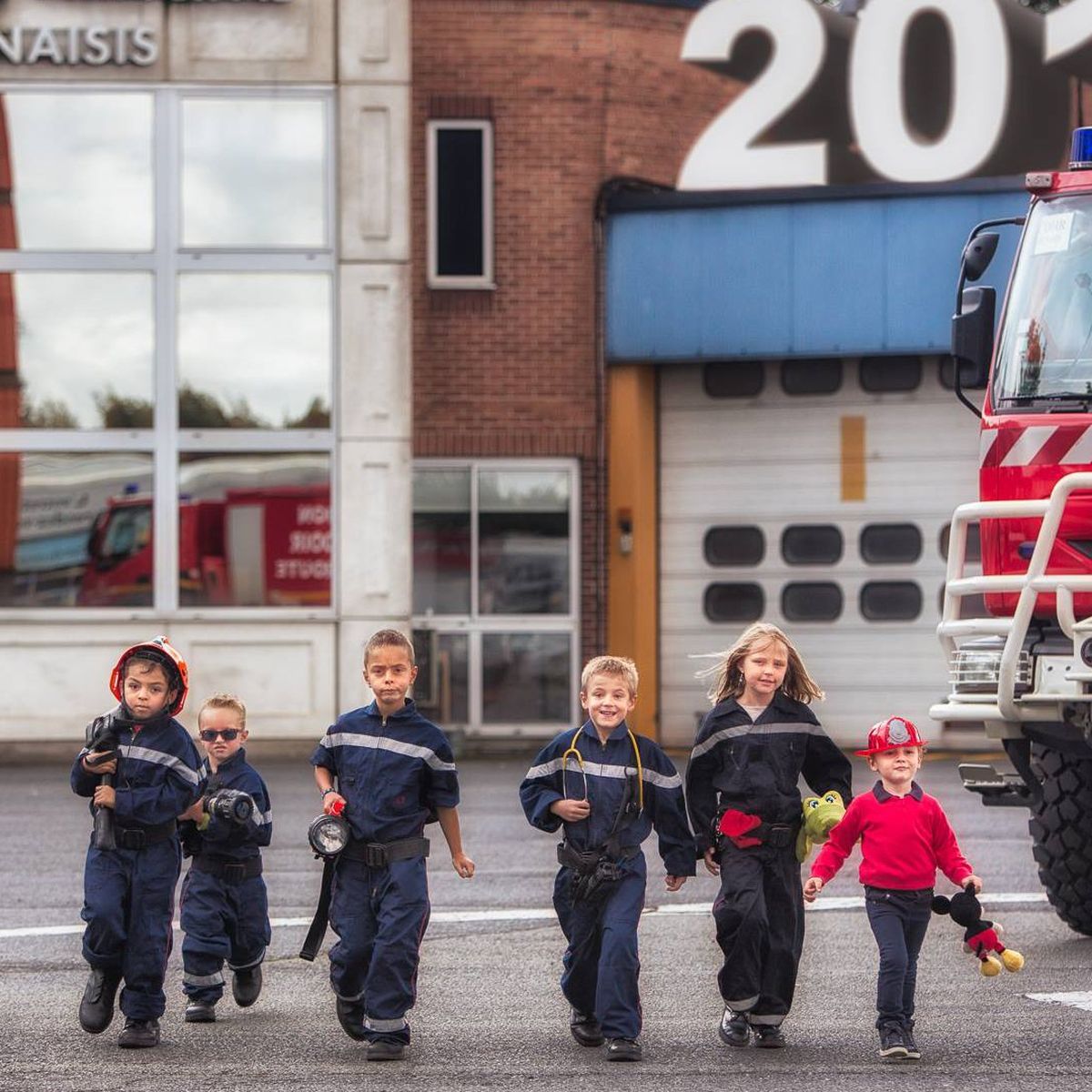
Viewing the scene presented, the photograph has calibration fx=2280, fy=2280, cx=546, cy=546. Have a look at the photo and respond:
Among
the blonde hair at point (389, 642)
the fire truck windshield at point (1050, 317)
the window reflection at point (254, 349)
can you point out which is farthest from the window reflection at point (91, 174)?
the blonde hair at point (389, 642)

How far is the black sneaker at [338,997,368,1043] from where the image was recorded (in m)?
7.68

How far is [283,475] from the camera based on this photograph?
1955 centimetres

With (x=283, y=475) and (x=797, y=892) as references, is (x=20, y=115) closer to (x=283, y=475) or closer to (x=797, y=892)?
(x=283, y=475)

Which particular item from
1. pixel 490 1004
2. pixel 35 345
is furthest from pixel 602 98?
pixel 490 1004

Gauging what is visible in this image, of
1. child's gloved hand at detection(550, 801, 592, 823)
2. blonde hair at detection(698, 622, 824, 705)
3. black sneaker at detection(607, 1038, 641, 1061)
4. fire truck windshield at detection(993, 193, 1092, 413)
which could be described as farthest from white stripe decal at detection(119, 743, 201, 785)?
fire truck windshield at detection(993, 193, 1092, 413)

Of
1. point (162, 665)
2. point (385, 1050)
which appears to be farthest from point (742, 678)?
point (162, 665)

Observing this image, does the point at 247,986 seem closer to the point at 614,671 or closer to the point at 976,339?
the point at 614,671

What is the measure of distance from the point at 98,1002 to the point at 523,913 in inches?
138

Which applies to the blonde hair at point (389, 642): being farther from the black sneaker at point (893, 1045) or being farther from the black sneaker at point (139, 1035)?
the black sneaker at point (893, 1045)

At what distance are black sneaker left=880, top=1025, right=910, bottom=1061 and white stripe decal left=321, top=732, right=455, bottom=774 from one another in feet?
5.49

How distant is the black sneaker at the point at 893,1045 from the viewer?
24.1 ft

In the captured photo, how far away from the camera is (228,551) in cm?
1952

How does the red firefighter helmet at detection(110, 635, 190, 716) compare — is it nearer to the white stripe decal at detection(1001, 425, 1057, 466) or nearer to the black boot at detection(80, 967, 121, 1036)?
the black boot at detection(80, 967, 121, 1036)

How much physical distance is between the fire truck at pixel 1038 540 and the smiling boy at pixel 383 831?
2452mm
